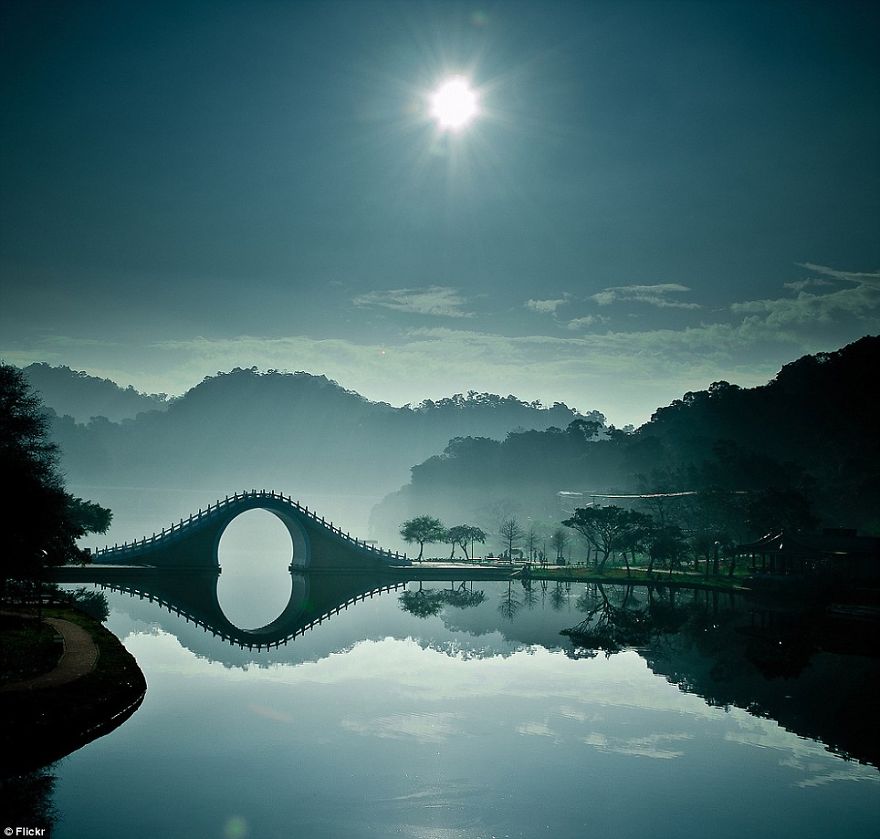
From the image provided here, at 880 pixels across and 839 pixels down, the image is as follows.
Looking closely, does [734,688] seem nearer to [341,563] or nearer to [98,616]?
[98,616]

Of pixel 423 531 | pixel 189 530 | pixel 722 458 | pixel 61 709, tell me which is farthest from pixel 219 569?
pixel 722 458

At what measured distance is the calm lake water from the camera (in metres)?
17.0

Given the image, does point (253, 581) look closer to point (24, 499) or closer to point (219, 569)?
point (219, 569)

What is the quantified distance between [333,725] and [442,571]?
1626 inches

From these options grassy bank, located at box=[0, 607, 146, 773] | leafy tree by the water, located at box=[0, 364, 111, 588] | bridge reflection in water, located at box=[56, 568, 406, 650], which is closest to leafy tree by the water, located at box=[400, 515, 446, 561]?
bridge reflection in water, located at box=[56, 568, 406, 650]

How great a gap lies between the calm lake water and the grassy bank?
0.62 metres

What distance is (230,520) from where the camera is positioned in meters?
66.9

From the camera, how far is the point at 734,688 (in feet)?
94.2

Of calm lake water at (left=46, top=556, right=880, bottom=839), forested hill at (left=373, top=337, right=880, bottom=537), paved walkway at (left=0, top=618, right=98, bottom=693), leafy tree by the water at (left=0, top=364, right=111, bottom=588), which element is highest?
forested hill at (left=373, top=337, right=880, bottom=537)

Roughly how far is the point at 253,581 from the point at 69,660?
40666 mm

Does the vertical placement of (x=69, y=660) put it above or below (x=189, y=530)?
below

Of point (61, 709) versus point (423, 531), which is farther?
point (423, 531)

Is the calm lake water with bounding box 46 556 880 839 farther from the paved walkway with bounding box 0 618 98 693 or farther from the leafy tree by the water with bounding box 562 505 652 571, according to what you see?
the leafy tree by the water with bounding box 562 505 652 571

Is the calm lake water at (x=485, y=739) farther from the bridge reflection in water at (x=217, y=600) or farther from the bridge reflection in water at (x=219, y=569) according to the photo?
the bridge reflection in water at (x=219, y=569)
